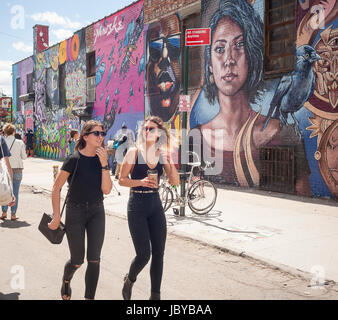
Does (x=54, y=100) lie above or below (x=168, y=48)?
below

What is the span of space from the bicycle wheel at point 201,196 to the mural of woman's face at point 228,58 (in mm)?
5265

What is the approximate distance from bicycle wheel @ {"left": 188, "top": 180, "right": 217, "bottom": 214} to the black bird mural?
3784 mm

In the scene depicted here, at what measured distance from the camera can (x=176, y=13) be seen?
15625mm

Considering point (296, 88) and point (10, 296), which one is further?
point (296, 88)

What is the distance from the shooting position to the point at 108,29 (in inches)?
811

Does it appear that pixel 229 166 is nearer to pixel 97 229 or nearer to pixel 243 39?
pixel 243 39

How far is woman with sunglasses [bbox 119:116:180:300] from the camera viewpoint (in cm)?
389

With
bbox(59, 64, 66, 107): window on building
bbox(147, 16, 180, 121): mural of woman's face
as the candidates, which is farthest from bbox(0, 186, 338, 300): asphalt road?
bbox(59, 64, 66, 107): window on building

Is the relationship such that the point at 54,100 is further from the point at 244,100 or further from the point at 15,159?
the point at 15,159

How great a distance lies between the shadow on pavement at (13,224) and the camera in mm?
7734

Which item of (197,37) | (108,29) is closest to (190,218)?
(197,37)

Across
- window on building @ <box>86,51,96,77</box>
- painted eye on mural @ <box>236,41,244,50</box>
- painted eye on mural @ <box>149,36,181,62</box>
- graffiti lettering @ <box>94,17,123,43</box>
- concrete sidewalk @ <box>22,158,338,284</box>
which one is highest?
graffiti lettering @ <box>94,17,123,43</box>

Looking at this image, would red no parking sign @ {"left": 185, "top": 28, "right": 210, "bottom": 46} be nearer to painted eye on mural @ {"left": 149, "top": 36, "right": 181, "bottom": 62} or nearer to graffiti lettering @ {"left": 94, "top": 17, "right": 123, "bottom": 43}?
painted eye on mural @ {"left": 149, "top": 36, "right": 181, "bottom": 62}

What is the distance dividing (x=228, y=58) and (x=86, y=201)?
10.7 m
